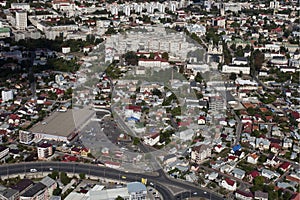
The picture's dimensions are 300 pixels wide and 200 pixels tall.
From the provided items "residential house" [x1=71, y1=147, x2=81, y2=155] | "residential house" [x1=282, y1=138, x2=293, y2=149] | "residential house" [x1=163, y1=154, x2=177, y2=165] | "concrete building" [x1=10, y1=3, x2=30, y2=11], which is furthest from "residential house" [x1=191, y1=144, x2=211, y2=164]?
"concrete building" [x1=10, y1=3, x2=30, y2=11]

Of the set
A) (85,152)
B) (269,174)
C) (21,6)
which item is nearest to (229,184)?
(269,174)

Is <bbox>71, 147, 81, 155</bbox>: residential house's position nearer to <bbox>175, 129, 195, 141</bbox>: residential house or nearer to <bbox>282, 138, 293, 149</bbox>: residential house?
<bbox>175, 129, 195, 141</bbox>: residential house

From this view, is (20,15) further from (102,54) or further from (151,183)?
(151,183)

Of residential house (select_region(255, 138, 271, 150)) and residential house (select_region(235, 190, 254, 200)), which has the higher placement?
residential house (select_region(255, 138, 271, 150))

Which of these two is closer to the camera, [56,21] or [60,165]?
[60,165]

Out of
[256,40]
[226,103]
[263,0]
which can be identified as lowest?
[226,103]

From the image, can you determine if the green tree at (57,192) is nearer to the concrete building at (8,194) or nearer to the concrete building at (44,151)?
the concrete building at (8,194)

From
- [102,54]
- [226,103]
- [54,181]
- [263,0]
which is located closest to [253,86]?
[226,103]

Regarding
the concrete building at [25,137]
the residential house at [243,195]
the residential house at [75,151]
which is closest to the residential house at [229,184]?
the residential house at [243,195]
